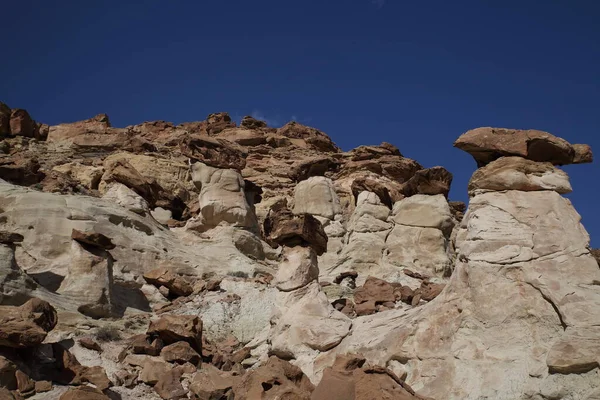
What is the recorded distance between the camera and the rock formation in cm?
863

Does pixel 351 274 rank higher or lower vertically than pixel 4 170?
lower

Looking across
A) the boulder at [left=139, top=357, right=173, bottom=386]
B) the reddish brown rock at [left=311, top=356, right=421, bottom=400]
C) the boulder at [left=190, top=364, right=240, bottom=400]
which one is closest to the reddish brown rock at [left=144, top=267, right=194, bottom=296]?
the boulder at [left=139, top=357, right=173, bottom=386]

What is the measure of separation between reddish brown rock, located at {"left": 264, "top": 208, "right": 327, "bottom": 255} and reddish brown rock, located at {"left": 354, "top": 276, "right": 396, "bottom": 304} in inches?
50.3

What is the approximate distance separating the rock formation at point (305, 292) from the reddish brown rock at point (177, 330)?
0.04 meters

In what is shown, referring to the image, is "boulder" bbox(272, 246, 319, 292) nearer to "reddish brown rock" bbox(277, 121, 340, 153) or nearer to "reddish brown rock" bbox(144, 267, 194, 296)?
"reddish brown rock" bbox(144, 267, 194, 296)

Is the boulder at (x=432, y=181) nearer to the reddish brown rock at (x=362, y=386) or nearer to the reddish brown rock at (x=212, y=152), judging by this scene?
the reddish brown rock at (x=212, y=152)

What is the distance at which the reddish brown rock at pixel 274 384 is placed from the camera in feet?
27.5

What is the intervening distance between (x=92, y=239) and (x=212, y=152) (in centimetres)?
816

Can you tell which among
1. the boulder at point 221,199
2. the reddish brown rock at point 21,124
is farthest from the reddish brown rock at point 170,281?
the reddish brown rock at point 21,124

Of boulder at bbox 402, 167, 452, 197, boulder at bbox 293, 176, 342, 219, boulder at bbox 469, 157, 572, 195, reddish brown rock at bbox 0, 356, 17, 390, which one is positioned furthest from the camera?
boulder at bbox 293, 176, 342, 219

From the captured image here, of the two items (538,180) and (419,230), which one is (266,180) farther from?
(538,180)

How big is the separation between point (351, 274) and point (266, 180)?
24537mm

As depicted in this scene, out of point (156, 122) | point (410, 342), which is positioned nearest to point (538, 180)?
point (410, 342)

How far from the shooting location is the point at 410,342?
31.0 feet
